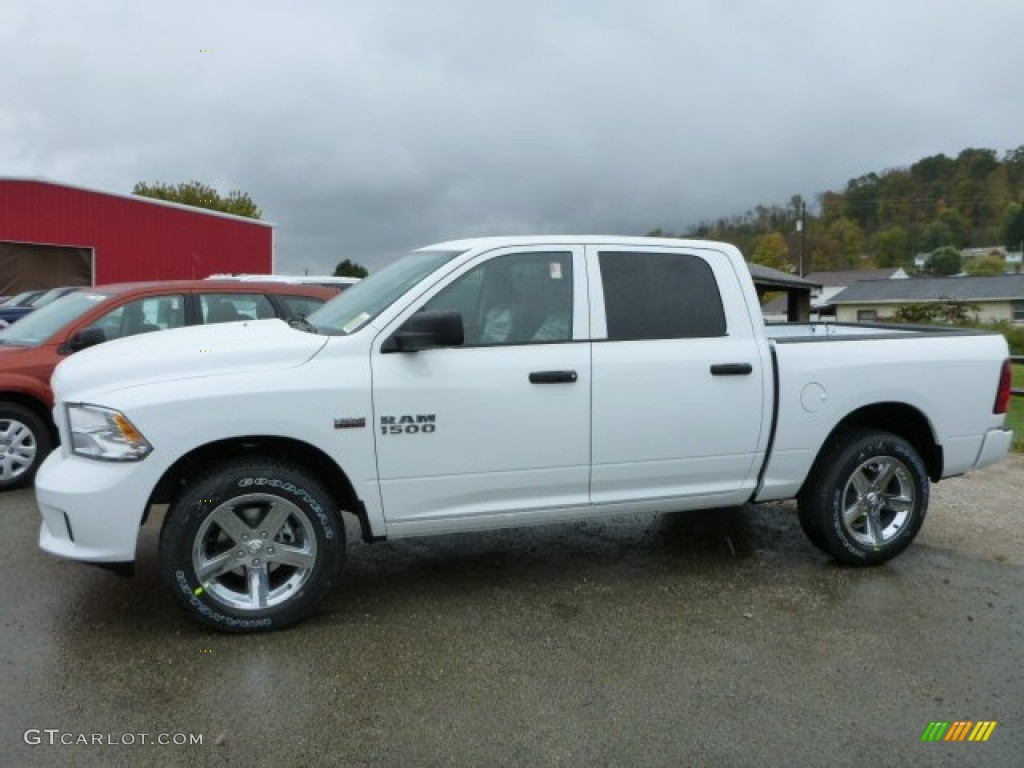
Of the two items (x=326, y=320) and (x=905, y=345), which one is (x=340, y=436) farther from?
(x=905, y=345)

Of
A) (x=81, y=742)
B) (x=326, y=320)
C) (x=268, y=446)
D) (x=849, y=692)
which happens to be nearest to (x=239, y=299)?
(x=326, y=320)

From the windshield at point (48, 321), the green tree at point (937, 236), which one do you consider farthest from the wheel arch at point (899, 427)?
the green tree at point (937, 236)

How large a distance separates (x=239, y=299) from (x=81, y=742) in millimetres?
5000

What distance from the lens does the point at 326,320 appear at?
457 cm

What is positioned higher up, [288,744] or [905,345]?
[905,345]

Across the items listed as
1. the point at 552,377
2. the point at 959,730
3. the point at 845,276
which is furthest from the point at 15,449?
the point at 845,276

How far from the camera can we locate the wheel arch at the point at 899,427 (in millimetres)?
5027

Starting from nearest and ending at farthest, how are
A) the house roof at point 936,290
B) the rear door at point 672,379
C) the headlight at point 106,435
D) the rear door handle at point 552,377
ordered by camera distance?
the headlight at point 106,435, the rear door handle at point 552,377, the rear door at point 672,379, the house roof at point 936,290

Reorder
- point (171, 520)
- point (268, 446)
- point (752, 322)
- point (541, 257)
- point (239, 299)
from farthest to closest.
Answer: point (239, 299), point (752, 322), point (541, 257), point (268, 446), point (171, 520)

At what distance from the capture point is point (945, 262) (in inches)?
3595

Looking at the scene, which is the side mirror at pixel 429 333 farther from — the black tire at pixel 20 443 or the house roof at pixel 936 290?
the house roof at pixel 936 290

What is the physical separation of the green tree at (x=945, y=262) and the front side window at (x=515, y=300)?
97.9m

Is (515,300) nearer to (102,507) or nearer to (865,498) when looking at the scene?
(102,507)

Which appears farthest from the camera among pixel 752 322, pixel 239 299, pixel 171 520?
pixel 239 299
